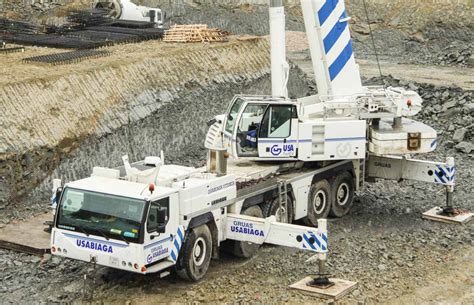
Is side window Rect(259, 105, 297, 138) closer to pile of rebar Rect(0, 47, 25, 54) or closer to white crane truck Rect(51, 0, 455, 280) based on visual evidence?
white crane truck Rect(51, 0, 455, 280)

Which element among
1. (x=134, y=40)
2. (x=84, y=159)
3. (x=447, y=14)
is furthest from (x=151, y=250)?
(x=447, y=14)

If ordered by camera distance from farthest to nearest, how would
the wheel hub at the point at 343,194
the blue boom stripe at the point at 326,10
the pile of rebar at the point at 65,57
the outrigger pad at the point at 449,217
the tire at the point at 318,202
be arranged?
the pile of rebar at the point at 65,57, the wheel hub at the point at 343,194, the blue boom stripe at the point at 326,10, the outrigger pad at the point at 449,217, the tire at the point at 318,202

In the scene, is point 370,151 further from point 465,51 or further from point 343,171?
point 465,51

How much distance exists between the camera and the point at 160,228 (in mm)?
13734

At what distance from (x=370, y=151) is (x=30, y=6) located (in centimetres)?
2638

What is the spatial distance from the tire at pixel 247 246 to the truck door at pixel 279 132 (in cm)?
154

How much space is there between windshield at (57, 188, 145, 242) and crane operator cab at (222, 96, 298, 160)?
4.38m

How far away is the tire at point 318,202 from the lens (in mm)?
18172

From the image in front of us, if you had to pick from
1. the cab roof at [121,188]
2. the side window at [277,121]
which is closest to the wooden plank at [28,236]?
the cab roof at [121,188]

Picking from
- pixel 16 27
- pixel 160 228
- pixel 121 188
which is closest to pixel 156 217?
pixel 160 228

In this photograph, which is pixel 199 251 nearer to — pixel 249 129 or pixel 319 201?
pixel 249 129

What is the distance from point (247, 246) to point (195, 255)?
1730 mm

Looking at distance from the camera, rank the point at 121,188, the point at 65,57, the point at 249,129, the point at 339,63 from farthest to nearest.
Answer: the point at 65,57 < the point at 339,63 < the point at 249,129 < the point at 121,188

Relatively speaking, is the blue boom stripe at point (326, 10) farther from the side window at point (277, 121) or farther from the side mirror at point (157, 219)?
the side mirror at point (157, 219)
